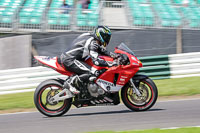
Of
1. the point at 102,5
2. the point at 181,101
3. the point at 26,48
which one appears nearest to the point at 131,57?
the point at 181,101

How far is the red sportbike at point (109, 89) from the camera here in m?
6.73

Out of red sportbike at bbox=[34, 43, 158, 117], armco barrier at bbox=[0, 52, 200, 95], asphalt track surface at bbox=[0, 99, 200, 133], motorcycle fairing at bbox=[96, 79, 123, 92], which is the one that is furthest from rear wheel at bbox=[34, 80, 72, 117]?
armco barrier at bbox=[0, 52, 200, 95]

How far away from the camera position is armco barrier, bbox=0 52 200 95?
10586 mm

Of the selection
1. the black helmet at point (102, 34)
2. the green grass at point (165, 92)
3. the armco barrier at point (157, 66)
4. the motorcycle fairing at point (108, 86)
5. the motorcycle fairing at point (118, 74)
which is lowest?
the green grass at point (165, 92)

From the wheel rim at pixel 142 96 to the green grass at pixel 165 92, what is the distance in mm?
2144

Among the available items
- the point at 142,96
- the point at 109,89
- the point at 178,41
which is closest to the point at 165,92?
the point at 142,96

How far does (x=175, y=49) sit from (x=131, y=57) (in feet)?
16.4

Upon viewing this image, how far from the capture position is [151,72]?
1066cm

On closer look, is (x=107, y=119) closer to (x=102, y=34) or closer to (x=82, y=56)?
(x=82, y=56)

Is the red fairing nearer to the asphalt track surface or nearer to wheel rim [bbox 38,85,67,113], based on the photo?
the asphalt track surface

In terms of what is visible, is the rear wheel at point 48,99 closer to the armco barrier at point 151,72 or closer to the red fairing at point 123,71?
the red fairing at point 123,71

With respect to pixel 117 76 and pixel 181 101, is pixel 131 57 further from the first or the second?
pixel 181 101

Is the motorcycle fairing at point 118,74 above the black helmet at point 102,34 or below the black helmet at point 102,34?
below

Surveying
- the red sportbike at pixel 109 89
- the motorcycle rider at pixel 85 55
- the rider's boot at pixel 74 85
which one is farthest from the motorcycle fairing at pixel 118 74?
the rider's boot at pixel 74 85
